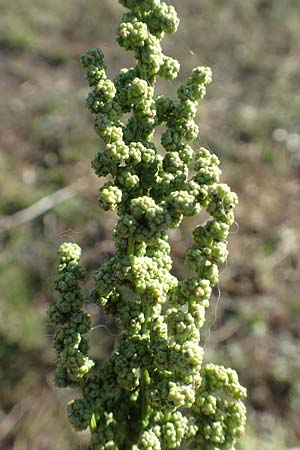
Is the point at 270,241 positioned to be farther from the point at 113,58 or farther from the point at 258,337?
the point at 113,58

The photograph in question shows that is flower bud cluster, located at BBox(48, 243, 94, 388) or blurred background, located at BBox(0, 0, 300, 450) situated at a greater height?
blurred background, located at BBox(0, 0, 300, 450)

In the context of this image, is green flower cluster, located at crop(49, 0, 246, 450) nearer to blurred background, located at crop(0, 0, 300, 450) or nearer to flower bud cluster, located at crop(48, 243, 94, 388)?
flower bud cluster, located at crop(48, 243, 94, 388)

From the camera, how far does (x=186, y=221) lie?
5094 mm

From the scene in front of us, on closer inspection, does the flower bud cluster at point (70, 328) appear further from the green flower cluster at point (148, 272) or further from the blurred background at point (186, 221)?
the blurred background at point (186, 221)

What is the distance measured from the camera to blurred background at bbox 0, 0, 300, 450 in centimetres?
402

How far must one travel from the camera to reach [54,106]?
20.8 feet

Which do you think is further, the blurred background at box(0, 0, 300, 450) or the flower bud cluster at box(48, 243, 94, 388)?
the blurred background at box(0, 0, 300, 450)

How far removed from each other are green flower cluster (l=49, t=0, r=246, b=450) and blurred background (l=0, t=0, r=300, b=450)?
1040 mm

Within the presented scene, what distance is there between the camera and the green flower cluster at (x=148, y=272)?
4.57 feet

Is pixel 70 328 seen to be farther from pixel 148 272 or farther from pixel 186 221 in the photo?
pixel 186 221

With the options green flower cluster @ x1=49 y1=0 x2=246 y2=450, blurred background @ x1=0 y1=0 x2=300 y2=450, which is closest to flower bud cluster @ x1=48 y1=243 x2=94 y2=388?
green flower cluster @ x1=49 y1=0 x2=246 y2=450

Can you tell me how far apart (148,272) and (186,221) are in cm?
368

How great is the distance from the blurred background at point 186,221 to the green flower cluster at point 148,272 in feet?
3.41

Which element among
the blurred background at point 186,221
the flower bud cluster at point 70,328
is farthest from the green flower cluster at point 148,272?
the blurred background at point 186,221
